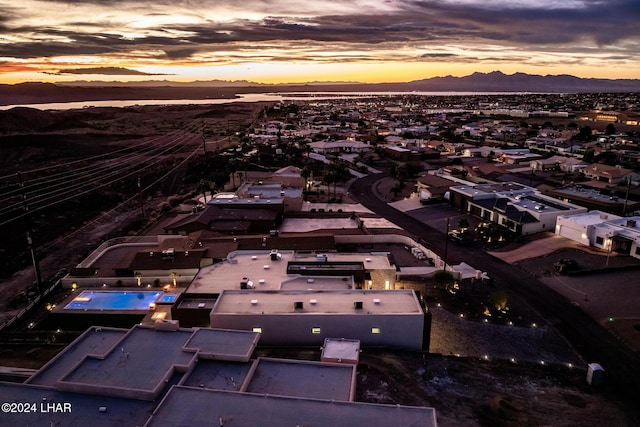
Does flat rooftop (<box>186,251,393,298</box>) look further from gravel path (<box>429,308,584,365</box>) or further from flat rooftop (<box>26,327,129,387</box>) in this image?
gravel path (<box>429,308,584,365</box>)

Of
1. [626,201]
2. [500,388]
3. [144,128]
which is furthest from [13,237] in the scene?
[144,128]

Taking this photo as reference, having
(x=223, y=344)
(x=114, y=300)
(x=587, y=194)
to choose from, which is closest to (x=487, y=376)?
(x=223, y=344)

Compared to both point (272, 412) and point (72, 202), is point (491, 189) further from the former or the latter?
point (72, 202)

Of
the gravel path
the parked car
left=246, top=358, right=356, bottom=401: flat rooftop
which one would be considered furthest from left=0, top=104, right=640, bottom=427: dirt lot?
the parked car

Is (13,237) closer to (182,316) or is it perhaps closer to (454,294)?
(182,316)

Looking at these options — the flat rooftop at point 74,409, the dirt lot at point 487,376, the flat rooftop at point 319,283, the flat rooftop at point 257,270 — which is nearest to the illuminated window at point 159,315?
the flat rooftop at point 257,270
